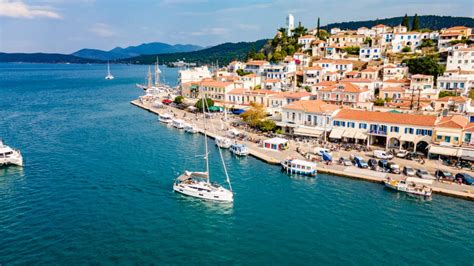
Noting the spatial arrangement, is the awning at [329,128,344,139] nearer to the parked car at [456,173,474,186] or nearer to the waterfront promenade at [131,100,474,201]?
the waterfront promenade at [131,100,474,201]

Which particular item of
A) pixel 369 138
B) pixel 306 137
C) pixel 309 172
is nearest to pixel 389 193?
pixel 309 172

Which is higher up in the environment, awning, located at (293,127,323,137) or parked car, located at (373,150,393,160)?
awning, located at (293,127,323,137)

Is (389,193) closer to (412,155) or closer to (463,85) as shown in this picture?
(412,155)

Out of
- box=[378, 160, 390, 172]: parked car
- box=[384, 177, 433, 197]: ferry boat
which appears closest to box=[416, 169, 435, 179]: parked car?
box=[384, 177, 433, 197]: ferry boat

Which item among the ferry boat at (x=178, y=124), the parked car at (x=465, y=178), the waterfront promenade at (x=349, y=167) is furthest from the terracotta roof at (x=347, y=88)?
the parked car at (x=465, y=178)

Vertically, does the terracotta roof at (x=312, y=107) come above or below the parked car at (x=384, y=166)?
above

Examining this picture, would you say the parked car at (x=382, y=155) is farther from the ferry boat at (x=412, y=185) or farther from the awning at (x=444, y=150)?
the ferry boat at (x=412, y=185)

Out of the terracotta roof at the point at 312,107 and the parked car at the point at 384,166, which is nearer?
the parked car at the point at 384,166
